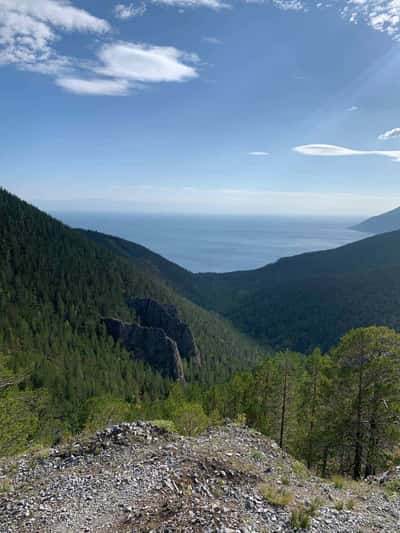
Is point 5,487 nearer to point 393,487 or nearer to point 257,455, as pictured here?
point 257,455

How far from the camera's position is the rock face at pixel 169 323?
111m

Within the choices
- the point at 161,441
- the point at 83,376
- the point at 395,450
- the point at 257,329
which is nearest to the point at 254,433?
the point at 161,441

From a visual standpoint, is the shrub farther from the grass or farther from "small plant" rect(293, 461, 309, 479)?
the grass

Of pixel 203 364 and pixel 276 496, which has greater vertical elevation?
pixel 276 496

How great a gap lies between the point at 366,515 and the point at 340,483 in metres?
3.47

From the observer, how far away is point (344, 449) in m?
20.2

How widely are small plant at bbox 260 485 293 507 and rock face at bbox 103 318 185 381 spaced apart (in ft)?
281

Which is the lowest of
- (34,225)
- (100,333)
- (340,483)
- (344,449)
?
(100,333)

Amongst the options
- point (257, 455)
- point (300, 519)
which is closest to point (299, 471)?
point (257, 455)

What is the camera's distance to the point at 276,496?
10.8 metres

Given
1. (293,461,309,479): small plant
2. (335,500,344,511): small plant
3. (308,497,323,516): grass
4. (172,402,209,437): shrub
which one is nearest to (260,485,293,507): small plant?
(308,497,323,516): grass

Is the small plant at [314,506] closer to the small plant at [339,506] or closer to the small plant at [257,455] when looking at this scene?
the small plant at [339,506]

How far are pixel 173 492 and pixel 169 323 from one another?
105m

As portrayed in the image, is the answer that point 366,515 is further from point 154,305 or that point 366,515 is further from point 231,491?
point 154,305
